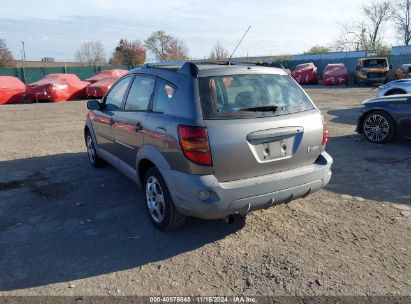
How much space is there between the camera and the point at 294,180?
11.4 ft

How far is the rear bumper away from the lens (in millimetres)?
3158

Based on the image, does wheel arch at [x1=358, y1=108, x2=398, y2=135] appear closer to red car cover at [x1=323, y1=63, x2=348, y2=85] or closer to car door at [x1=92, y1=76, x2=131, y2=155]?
car door at [x1=92, y1=76, x2=131, y2=155]

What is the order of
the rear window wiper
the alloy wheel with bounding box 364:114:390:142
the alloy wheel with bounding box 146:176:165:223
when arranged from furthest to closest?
the alloy wheel with bounding box 364:114:390:142, the alloy wheel with bounding box 146:176:165:223, the rear window wiper

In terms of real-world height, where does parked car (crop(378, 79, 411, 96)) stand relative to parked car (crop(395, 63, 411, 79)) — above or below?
below

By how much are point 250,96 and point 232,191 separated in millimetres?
986

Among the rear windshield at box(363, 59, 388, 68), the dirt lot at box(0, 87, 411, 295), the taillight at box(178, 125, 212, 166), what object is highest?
the rear windshield at box(363, 59, 388, 68)

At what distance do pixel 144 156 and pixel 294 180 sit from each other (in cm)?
159

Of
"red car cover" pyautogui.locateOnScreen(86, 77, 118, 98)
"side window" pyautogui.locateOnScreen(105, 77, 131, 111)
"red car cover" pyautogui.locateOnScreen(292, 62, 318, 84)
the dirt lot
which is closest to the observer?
the dirt lot

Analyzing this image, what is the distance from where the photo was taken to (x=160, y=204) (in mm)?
3787

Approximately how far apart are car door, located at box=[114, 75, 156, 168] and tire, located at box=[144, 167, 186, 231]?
449 millimetres

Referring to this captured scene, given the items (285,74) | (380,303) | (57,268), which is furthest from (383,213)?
(57,268)

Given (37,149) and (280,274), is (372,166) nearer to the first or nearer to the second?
(280,274)

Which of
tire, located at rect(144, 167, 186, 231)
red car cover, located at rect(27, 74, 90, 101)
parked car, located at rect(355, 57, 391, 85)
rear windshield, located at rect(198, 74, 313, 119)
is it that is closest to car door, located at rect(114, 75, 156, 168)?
tire, located at rect(144, 167, 186, 231)

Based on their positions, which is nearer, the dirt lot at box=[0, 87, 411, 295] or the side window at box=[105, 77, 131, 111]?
the dirt lot at box=[0, 87, 411, 295]
